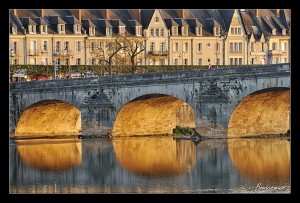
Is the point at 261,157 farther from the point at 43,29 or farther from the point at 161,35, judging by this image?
the point at 161,35

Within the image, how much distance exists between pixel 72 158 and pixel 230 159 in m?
9.43

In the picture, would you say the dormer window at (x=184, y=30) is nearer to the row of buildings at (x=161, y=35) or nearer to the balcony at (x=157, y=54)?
the row of buildings at (x=161, y=35)

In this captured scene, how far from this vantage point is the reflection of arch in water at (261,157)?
2709 inches

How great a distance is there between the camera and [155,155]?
79.1 m

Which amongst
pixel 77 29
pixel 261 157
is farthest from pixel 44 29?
pixel 261 157

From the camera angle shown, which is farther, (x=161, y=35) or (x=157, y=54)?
(x=157, y=54)

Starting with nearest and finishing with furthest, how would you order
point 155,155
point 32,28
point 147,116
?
1. point 155,155
2. point 147,116
3. point 32,28

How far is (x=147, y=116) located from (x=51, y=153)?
11.0 metres

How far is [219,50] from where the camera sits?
13275cm

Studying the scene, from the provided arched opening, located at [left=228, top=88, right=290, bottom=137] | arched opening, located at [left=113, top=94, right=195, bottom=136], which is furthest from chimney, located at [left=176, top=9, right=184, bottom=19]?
arched opening, located at [left=228, top=88, right=290, bottom=137]

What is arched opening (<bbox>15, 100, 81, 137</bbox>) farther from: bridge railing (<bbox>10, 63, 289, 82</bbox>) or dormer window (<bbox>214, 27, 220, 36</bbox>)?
dormer window (<bbox>214, 27, 220, 36</bbox>)

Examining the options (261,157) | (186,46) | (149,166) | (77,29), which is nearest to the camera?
(149,166)

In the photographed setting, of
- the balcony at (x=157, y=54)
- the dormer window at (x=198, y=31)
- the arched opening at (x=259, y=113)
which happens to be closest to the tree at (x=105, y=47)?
the balcony at (x=157, y=54)

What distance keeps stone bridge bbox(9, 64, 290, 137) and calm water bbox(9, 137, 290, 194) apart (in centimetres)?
136
